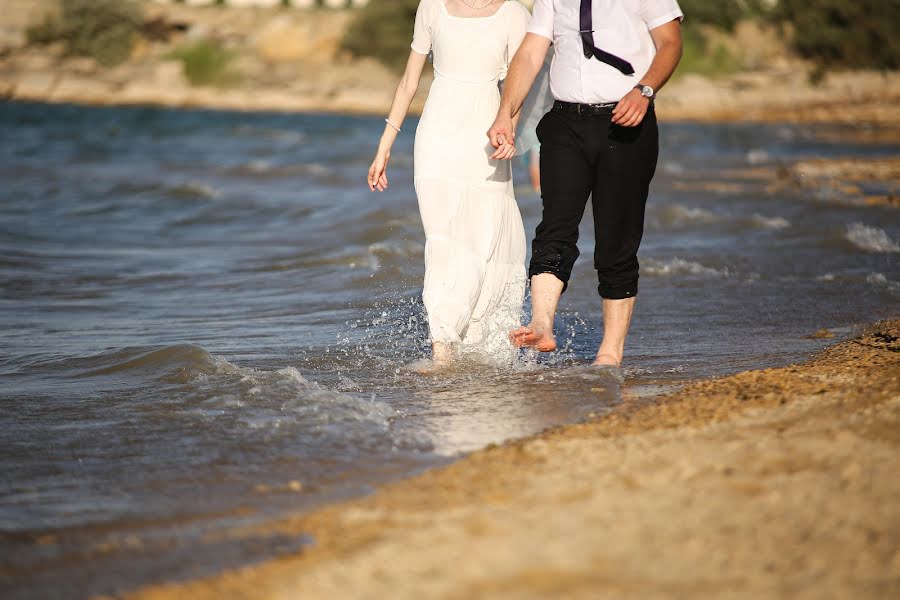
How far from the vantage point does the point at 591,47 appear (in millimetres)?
4477

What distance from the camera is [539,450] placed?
3.41 meters

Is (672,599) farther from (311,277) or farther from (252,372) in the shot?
(311,277)

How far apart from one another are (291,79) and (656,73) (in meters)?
50.8

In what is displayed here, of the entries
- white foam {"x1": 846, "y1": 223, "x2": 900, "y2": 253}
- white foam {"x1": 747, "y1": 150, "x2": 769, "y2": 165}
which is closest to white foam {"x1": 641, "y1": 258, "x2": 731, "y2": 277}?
white foam {"x1": 846, "y1": 223, "x2": 900, "y2": 253}

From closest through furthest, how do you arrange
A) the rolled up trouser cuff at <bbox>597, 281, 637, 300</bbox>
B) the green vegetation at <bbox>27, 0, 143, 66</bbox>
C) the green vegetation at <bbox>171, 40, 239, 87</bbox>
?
the rolled up trouser cuff at <bbox>597, 281, 637, 300</bbox>, the green vegetation at <bbox>171, 40, 239, 87</bbox>, the green vegetation at <bbox>27, 0, 143, 66</bbox>

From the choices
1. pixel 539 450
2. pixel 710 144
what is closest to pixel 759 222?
pixel 539 450

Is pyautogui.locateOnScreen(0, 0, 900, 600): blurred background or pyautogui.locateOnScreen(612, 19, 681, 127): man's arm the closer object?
pyautogui.locateOnScreen(0, 0, 900, 600): blurred background

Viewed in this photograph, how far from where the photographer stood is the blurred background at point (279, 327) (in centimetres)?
332

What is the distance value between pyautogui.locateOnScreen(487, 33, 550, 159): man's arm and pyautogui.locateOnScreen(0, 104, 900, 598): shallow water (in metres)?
1.05

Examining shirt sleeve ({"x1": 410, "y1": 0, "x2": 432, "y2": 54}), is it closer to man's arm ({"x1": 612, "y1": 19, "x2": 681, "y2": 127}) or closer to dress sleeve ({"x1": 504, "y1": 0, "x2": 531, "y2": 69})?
dress sleeve ({"x1": 504, "y1": 0, "x2": 531, "y2": 69})

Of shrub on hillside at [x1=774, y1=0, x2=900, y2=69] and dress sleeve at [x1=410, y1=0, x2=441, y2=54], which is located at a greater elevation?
dress sleeve at [x1=410, y1=0, x2=441, y2=54]

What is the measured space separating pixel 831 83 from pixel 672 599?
153 ft

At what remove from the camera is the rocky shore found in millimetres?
41969

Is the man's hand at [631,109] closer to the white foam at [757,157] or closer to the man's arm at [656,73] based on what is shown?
the man's arm at [656,73]
